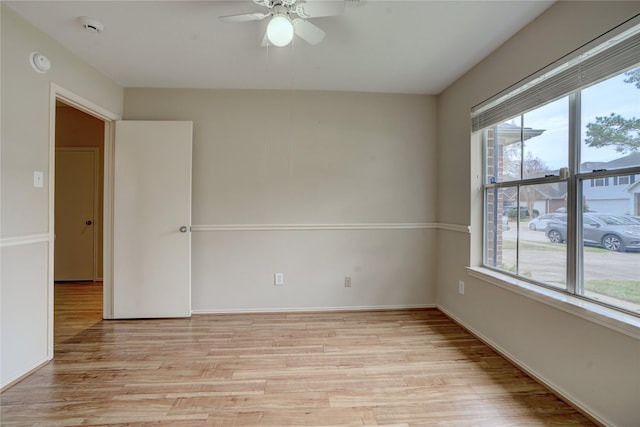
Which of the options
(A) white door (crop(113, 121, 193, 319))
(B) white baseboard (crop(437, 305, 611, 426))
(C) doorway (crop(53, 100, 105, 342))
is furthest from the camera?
(C) doorway (crop(53, 100, 105, 342))

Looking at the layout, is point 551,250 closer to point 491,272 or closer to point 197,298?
point 491,272

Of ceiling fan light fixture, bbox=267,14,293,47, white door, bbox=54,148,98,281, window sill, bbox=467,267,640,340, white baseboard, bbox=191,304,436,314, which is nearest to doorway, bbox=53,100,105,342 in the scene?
white door, bbox=54,148,98,281

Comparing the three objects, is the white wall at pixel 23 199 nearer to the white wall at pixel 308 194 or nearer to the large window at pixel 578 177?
the white wall at pixel 308 194

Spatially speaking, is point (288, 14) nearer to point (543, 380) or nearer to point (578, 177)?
point (578, 177)

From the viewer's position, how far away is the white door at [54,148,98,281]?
437cm

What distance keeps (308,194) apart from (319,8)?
6.07 feet

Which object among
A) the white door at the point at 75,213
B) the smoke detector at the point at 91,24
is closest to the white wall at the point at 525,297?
the smoke detector at the point at 91,24

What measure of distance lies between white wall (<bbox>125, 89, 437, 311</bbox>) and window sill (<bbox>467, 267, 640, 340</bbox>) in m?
1.11

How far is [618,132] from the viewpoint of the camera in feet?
5.09

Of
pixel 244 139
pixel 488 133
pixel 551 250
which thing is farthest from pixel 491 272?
pixel 244 139

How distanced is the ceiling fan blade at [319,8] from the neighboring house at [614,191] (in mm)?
Result: 1726

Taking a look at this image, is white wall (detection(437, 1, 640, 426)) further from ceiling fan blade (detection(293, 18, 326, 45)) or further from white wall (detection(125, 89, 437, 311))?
ceiling fan blade (detection(293, 18, 326, 45))

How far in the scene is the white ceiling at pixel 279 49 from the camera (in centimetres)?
189

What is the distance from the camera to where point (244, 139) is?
3176mm
